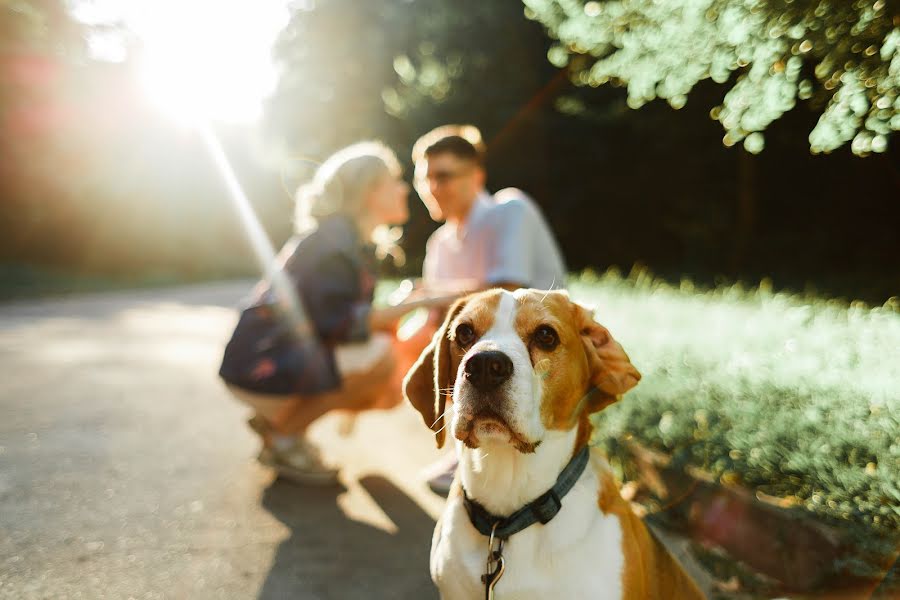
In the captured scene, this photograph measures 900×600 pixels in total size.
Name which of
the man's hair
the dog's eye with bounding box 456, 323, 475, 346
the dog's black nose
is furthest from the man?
the dog's black nose

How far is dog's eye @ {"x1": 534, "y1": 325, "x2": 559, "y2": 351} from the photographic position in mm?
2490

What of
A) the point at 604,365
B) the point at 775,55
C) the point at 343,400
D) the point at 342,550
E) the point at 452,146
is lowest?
the point at 342,550

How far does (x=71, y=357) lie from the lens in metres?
8.79

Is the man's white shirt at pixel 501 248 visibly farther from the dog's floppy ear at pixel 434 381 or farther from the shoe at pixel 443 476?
the dog's floppy ear at pixel 434 381

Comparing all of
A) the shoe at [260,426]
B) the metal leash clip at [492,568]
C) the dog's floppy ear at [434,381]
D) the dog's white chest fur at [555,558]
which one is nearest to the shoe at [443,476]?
the shoe at [260,426]

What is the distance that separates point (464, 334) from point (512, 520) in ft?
2.20

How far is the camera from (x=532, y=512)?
7.86 feet

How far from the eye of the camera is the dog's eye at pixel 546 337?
2.49 metres

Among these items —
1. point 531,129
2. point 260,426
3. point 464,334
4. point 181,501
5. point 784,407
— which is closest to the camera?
point 464,334

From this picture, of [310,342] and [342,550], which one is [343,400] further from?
[342,550]

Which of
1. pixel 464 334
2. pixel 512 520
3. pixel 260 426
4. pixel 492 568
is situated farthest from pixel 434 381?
pixel 260 426

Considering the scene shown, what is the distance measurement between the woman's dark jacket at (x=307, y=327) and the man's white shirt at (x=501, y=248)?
0.84 meters

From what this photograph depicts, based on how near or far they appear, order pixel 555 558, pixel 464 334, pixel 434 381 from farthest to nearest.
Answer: pixel 434 381 < pixel 464 334 < pixel 555 558

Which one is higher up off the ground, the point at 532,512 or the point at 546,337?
the point at 546,337
